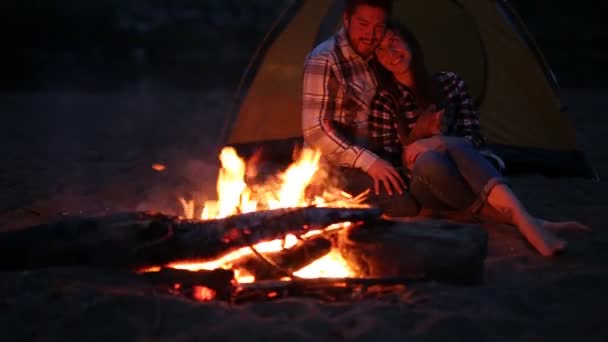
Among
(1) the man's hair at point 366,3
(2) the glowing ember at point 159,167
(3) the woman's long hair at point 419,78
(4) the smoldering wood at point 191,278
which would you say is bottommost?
(4) the smoldering wood at point 191,278

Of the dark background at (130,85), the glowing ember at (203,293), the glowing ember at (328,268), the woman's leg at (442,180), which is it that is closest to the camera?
the glowing ember at (203,293)

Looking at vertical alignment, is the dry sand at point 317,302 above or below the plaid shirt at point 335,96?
below

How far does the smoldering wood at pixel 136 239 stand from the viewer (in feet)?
9.62

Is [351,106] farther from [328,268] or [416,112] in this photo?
[328,268]

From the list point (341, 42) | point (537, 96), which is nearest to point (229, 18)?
point (537, 96)

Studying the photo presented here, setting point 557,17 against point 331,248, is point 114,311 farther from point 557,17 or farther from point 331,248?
point 557,17

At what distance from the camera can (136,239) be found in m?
2.93

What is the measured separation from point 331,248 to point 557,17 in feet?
44.0

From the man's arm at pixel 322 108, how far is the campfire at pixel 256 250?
2.37 feet

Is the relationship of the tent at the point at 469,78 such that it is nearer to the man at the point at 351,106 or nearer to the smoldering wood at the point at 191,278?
the man at the point at 351,106

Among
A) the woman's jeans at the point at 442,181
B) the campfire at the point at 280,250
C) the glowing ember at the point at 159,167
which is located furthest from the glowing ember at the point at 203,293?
the glowing ember at the point at 159,167

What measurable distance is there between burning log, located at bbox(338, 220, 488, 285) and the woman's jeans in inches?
17.4

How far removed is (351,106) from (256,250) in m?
1.21

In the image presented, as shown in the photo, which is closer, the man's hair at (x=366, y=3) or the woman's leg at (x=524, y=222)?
the woman's leg at (x=524, y=222)
